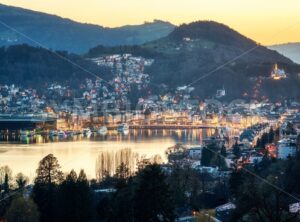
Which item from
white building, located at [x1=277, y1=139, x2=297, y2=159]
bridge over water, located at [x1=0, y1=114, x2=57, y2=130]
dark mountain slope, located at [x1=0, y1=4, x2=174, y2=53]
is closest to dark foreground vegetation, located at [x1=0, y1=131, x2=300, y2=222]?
white building, located at [x1=277, y1=139, x2=297, y2=159]

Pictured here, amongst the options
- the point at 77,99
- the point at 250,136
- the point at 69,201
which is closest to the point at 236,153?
the point at 250,136

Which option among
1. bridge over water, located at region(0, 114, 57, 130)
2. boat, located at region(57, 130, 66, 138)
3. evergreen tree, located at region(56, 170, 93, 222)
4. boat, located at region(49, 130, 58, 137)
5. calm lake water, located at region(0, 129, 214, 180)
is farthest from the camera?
bridge over water, located at region(0, 114, 57, 130)

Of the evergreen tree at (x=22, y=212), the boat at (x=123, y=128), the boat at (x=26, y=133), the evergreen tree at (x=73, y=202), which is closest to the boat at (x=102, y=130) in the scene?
the boat at (x=123, y=128)

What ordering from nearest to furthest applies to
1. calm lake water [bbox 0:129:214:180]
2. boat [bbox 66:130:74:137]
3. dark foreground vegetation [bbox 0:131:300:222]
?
1. dark foreground vegetation [bbox 0:131:300:222]
2. calm lake water [bbox 0:129:214:180]
3. boat [bbox 66:130:74:137]

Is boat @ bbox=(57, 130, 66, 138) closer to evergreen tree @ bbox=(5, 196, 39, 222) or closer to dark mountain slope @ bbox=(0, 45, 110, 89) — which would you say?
dark mountain slope @ bbox=(0, 45, 110, 89)

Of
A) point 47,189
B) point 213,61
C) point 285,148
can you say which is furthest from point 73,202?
point 213,61

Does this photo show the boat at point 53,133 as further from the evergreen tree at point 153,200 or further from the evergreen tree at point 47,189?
the evergreen tree at point 153,200
